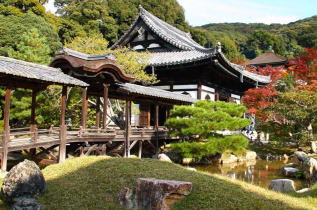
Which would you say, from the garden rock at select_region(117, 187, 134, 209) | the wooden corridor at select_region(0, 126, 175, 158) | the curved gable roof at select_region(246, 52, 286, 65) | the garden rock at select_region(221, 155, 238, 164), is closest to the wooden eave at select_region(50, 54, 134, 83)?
the wooden corridor at select_region(0, 126, 175, 158)

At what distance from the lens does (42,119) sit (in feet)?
65.1

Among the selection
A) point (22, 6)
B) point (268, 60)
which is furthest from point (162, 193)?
point (268, 60)

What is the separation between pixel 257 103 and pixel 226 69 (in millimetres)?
4604

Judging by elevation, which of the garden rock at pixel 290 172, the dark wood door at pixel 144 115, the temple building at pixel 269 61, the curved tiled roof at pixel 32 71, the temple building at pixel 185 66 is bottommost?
the garden rock at pixel 290 172

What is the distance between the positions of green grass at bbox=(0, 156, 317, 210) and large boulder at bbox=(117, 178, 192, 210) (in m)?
0.18

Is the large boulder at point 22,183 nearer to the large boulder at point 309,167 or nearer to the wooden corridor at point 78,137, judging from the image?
the wooden corridor at point 78,137

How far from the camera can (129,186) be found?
23.9 ft

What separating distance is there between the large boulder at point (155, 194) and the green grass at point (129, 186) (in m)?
0.18

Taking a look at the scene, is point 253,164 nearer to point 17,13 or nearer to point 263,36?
point 17,13

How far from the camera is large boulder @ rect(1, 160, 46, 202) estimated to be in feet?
22.3

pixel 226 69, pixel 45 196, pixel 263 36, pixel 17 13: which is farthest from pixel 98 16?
pixel 263 36

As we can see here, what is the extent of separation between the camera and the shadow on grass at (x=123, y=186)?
6.45m

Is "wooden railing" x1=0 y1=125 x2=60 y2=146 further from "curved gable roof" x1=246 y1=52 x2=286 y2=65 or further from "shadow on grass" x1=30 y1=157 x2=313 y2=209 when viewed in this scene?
"curved gable roof" x1=246 y1=52 x2=286 y2=65

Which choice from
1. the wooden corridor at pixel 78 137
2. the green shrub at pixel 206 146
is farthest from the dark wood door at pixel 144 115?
the green shrub at pixel 206 146
